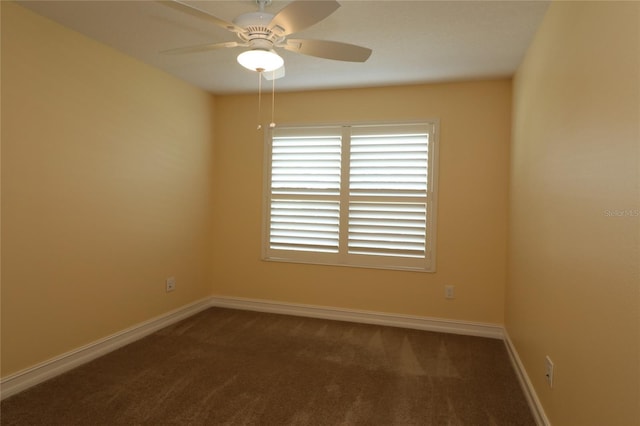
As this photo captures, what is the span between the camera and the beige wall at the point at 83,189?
227cm

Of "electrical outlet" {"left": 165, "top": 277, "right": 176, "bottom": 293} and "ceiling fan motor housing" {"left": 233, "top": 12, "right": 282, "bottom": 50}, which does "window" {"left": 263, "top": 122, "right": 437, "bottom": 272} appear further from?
"ceiling fan motor housing" {"left": 233, "top": 12, "right": 282, "bottom": 50}

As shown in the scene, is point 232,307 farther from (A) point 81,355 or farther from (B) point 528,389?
(B) point 528,389

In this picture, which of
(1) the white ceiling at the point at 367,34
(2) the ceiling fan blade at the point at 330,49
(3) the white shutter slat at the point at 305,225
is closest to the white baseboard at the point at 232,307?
(3) the white shutter slat at the point at 305,225

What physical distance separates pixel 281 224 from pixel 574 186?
9.31ft

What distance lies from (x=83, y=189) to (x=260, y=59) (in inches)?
66.7

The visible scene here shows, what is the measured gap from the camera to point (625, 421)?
3.72ft

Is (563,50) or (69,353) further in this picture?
(69,353)

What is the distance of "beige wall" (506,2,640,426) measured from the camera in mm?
1171

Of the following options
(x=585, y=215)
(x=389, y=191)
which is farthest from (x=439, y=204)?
(x=585, y=215)

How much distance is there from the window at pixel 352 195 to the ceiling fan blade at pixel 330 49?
5.70 ft

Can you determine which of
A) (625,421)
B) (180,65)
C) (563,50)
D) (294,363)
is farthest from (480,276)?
(180,65)

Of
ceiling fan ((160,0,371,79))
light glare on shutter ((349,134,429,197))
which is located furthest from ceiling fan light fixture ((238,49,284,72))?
light glare on shutter ((349,134,429,197))

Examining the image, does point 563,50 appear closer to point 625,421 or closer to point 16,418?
point 625,421

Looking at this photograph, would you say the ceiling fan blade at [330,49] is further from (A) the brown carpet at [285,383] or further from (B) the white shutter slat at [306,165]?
(A) the brown carpet at [285,383]
